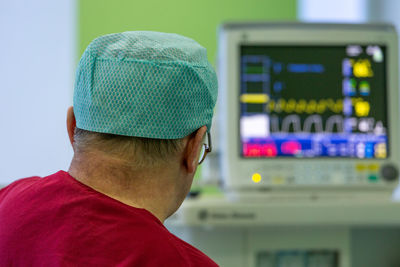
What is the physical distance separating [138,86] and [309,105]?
1045mm

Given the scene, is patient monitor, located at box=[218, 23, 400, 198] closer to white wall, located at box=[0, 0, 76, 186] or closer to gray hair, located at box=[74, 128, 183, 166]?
gray hair, located at box=[74, 128, 183, 166]

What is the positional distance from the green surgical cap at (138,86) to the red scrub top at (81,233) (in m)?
0.10

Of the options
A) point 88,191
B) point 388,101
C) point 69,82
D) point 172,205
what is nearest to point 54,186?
point 88,191

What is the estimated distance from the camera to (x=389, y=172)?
1.69m

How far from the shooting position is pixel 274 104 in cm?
168

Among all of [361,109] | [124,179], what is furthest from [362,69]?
[124,179]

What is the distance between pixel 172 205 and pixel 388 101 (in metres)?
1.13

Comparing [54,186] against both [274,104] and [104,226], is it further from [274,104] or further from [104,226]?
[274,104]

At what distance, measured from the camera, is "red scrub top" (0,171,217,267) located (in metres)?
0.67

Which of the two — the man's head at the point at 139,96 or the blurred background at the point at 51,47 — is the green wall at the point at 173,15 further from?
the man's head at the point at 139,96

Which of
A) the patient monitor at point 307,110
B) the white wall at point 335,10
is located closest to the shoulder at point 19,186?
the patient monitor at point 307,110

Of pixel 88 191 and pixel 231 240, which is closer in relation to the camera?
pixel 88 191

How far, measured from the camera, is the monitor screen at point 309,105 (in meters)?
1.67

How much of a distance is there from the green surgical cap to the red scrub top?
0.10m
